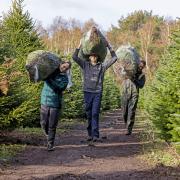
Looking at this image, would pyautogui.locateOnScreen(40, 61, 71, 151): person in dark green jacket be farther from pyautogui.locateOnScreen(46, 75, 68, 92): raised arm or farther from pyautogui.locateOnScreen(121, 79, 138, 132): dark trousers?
pyautogui.locateOnScreen(121, 79, 138, 132): dark trousers

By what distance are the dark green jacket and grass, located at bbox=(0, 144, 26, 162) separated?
1.05 meters

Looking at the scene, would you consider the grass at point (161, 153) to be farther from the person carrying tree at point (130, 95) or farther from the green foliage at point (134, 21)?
the green foliage at point (134, 21)

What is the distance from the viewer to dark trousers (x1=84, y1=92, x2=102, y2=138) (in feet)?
35.4

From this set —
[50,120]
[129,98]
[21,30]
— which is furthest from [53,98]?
[21,30]

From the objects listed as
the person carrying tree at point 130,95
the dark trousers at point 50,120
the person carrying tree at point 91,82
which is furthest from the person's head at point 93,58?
the person carrying tree at point 130,95

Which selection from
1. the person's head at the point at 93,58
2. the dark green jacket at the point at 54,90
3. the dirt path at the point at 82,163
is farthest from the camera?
the person's head at the point at 93,58

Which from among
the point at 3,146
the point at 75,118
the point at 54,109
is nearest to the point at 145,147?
the point at 54,109

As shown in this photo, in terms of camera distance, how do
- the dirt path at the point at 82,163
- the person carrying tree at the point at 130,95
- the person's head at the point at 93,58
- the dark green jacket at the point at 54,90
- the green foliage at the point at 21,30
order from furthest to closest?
A: 1. the green foliage at the point at 21,30
2. the person carrying tree at the point at 130,95
3. the person's head at the point at 93,58
4. the dark green jacket at the point at 54,90
5. the dirt path at the point at 82,163

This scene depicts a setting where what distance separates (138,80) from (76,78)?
9813 mm

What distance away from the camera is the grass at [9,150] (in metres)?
8.71

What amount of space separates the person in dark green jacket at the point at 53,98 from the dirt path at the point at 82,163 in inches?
20.3

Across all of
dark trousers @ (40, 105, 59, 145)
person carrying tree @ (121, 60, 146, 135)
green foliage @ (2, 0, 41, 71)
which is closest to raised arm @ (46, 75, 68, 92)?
dark trousers @ (40, 105, 59, 145)

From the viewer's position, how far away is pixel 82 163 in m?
8.13

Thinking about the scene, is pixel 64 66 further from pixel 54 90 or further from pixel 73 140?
pixel 73 140
